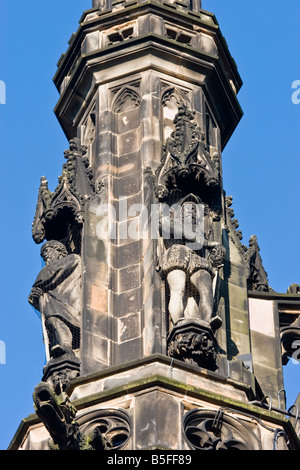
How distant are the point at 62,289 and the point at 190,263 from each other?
1.73 meters

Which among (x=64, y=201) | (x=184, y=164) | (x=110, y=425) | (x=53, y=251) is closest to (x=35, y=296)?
(x=53, y=251)

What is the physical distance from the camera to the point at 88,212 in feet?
96.4

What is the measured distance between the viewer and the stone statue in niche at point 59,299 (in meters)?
28.3

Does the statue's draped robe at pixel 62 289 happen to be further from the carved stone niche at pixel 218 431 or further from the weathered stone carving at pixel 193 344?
the carved stone niche at pixel 218 431

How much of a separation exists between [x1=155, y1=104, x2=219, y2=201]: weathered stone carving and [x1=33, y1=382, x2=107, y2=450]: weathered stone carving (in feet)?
13.1

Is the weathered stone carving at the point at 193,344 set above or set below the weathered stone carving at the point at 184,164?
below

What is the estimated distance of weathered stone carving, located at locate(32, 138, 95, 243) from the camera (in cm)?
2959

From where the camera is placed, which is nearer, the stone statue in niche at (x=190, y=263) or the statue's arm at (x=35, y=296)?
the stone statue in niche at (x=190, y=263)

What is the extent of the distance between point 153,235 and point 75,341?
1.63 m

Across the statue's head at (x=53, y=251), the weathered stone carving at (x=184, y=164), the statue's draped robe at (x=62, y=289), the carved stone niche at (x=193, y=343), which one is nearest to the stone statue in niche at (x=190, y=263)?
the carved stone niche at (x=193, y=343)

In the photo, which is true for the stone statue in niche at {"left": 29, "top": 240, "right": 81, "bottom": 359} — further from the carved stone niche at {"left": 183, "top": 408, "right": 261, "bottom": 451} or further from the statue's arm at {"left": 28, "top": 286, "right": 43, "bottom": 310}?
the carved stone niche at {"left": 183, "top": 408, "right": 261, "bottom": 451}

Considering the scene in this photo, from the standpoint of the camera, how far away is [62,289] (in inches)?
1134

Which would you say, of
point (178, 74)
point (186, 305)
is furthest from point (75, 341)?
point (178, 74)

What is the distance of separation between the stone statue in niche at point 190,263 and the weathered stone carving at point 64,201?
138cm
